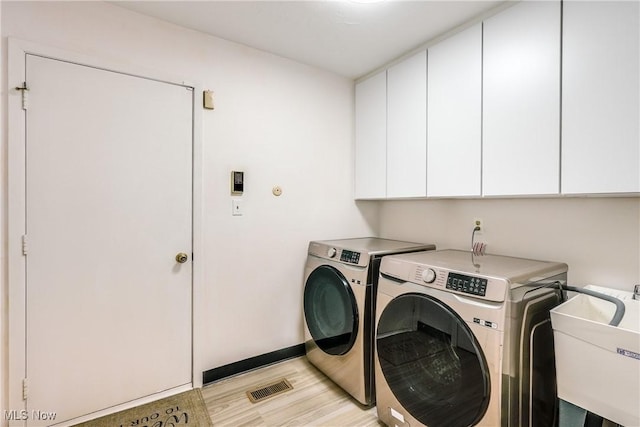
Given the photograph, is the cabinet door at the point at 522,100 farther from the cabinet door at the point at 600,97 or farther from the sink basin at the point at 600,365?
the sink basin at the point at 600,365

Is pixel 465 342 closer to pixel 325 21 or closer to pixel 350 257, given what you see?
pixel 350 257

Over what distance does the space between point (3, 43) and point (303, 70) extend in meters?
1.72

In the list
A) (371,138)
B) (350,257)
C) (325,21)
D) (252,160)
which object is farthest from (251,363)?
(325,21)

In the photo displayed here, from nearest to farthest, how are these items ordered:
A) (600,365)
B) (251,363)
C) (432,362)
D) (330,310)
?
(600,365) → (432,362) → (330,310) → (251,363)

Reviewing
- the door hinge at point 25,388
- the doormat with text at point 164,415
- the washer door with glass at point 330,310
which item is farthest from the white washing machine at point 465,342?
the door hinge at point 25,388

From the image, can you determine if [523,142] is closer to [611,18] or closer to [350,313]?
[611,18]

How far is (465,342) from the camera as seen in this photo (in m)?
1.28

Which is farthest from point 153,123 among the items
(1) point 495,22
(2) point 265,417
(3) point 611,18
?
(3) point 611,18

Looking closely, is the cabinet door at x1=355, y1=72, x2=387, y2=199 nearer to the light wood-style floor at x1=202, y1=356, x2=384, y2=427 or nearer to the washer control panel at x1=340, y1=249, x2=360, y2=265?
the washer control panel at x1=340, y1=249, x2=360, y2=265

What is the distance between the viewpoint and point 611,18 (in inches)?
Result: 48.7

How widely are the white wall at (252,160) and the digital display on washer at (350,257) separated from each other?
20.5 inches

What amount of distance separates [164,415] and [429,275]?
5.55ft

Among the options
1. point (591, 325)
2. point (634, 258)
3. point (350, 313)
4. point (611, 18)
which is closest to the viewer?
point (591, 325)

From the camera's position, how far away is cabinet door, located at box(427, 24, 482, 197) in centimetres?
173
